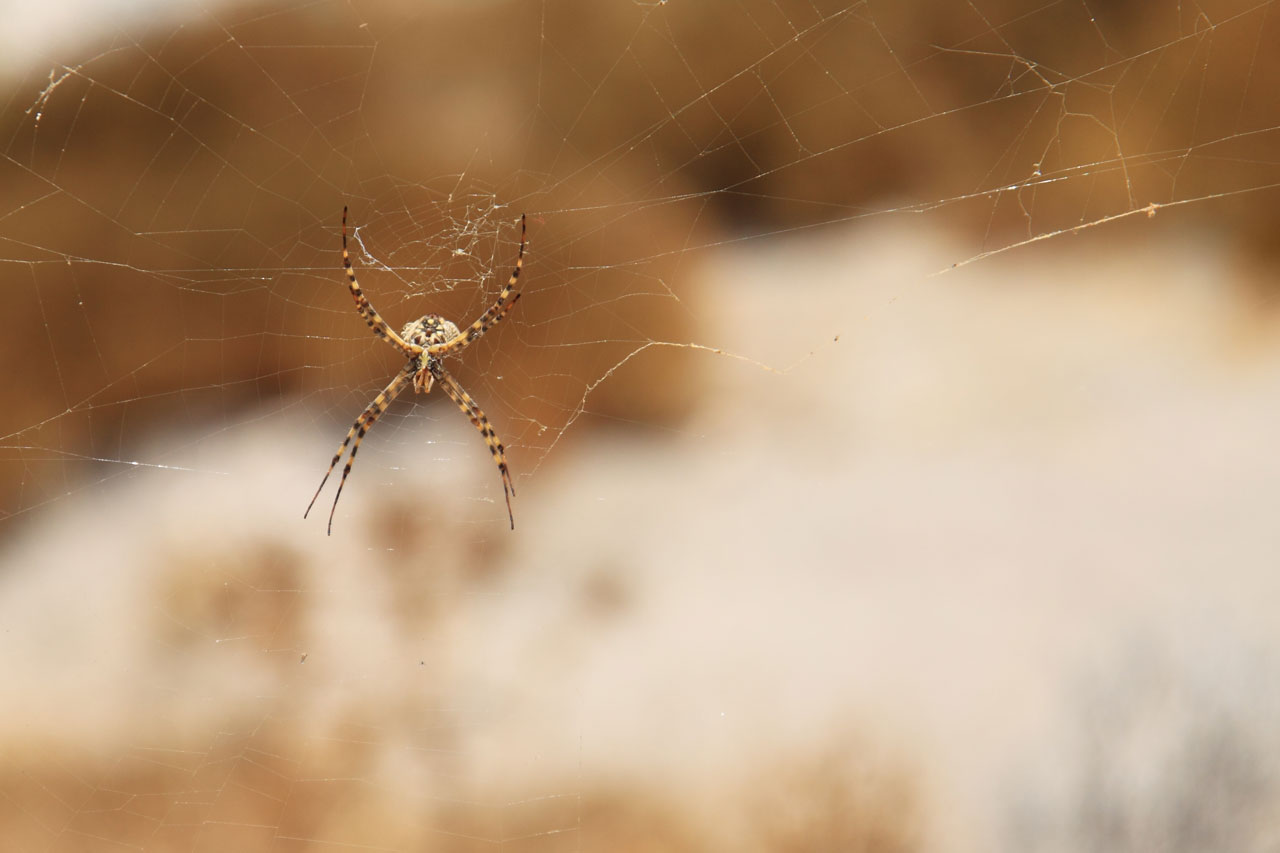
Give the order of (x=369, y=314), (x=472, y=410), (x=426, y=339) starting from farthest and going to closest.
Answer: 1. (x=472, y=410)
2. (x=426, y=339)
3. (x=369, y=314)

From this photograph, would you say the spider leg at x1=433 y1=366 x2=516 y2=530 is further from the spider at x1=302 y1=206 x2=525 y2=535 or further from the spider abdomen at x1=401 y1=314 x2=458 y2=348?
the spider abdomen at x1=401 y1=314 x2=458 y2=348

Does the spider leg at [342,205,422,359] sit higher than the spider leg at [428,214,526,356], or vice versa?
the spider leg at [342,205,422,359]

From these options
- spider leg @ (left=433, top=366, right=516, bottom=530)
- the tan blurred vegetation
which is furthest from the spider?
the tan blurred vegetation

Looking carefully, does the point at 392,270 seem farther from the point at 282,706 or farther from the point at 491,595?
the point at 282,706

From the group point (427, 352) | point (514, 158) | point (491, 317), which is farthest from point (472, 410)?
point (514, 158)

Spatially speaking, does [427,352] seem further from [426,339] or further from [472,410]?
[472,410]

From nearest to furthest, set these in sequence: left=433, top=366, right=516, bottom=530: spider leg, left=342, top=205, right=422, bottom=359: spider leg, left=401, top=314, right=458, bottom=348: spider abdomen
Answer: left=342, top=205, right=422, bottom=359: spider leg
left=401, top=314, right=458, bottom=348: spider abdomen
left=433, top=366, right=516, bottom=530: spider leg

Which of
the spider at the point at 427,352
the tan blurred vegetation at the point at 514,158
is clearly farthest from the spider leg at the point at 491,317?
the tan blurred vegetation at the point at 514,158
